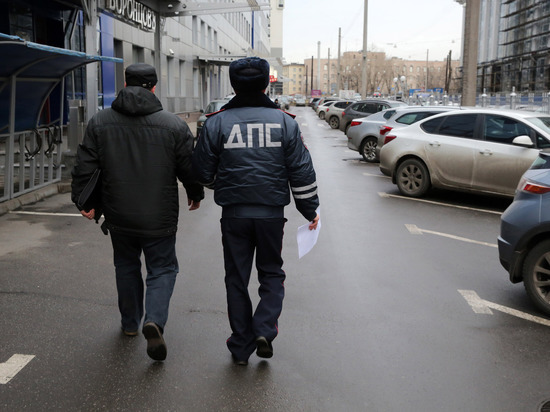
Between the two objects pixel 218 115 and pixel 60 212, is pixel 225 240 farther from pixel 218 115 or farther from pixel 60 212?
pixel 60 212

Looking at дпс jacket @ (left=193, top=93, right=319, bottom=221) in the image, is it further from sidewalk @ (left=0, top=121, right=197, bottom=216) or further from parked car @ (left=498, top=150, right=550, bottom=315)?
sidewalk @ (left=0, top=121, right=197, bottom=216)

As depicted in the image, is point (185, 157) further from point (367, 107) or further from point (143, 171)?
point (367, 107)

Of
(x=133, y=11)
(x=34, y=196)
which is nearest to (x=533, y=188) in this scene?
(x=34, y=196)

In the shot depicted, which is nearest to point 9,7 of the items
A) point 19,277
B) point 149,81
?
point 19,277

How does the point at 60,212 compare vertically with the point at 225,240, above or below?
below

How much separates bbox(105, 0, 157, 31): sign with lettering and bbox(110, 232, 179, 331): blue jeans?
1510cm

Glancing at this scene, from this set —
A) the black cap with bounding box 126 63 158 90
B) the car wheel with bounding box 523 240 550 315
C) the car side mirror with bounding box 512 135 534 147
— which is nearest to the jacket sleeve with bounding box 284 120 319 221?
the black cap with bounding box 126 63 158 90

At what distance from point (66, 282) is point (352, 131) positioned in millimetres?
13377

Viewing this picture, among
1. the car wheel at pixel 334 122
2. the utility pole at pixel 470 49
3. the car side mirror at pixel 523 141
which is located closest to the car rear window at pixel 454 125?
the car side mirror at pixel 523 141

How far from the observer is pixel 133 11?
65.3 ft

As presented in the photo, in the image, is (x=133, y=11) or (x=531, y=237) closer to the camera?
(x=531, y=237)

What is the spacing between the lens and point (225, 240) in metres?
3.91

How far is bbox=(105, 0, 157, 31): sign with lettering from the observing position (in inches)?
712

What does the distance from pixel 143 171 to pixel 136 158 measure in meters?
0.09
